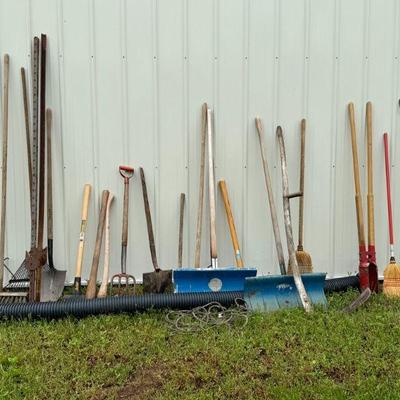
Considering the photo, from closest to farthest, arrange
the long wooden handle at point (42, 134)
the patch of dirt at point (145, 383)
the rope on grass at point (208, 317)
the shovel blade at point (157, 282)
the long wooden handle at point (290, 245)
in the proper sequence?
the patch of dirt at point (145, 383) < the rope on grass at point (208, 317) < the long wooden handle at point (290, 245) < the long wooden handle at point (42, 134) < the shovel blade at point (157, 282)

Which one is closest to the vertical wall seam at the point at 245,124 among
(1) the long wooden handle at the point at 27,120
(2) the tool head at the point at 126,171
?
(2) the tool head at the point at 126,171

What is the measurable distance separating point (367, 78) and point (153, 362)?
2.64 m

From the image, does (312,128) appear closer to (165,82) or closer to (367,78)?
(367,78)

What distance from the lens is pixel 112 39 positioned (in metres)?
3.42

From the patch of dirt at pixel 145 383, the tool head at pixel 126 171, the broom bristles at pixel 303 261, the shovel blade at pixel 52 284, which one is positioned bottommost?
the patch of dirt at pixel 145 383

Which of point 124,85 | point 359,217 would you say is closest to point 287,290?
point 359,217

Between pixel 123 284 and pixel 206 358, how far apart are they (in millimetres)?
1375

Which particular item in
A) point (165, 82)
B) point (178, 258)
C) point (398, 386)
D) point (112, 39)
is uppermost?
point (112, 39)

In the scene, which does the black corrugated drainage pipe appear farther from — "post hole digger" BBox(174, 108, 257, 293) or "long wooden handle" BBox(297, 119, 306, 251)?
"long wooden handle" BBox(297, 119, 306, 251)

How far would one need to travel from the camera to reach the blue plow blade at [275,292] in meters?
3.04

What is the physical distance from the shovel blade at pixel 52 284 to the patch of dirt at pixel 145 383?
1.22 meters

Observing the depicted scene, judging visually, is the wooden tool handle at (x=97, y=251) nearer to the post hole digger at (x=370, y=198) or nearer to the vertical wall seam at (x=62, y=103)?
the vertical wall seam at (x=62, y=103)

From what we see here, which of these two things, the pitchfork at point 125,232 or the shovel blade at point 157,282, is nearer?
the shovel blade at point 157,282

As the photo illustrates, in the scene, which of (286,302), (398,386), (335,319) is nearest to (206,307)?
(286,302)
